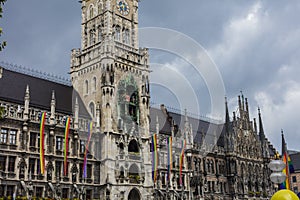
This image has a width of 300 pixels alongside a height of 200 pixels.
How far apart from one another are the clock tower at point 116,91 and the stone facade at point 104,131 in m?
0.15

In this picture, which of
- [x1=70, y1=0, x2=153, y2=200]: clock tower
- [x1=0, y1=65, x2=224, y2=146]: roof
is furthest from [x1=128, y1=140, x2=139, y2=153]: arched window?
[x1=0, y1=65, x2=224, y2=146]: roof

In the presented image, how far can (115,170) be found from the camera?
5491 centimetres

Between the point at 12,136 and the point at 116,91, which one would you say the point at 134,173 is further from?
the point at 12,136

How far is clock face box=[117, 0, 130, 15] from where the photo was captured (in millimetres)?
65000

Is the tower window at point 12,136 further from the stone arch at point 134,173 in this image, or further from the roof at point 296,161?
the roof at point 296,161

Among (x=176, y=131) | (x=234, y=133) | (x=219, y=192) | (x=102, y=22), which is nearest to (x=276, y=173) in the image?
(x=102, y=22)

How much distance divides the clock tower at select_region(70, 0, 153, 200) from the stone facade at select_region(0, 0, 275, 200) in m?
0.15

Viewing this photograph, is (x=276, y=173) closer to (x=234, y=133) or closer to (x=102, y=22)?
(x=102, y=22)

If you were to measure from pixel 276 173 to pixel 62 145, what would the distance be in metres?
36.7

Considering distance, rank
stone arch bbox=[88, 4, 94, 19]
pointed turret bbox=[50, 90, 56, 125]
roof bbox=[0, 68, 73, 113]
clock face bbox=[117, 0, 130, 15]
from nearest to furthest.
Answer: roof bbox=[0, 68, 73, 113] → pointed turret bbox=[50, 90, 56, 125] → clock face bbox=[117, 0, 130, 15] → stone arch bbox=[88, 4, 94, 19]

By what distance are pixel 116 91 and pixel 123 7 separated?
A: 1623cm

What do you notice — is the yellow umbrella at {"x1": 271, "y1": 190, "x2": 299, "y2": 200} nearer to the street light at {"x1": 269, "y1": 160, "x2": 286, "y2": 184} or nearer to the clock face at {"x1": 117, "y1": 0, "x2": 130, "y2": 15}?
the street light at {"x1": 269, "y1": 160, "x2": 286, "y2": 184}

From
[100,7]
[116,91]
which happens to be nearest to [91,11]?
[100,7]

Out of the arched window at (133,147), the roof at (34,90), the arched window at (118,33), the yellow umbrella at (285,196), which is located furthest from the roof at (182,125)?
the yellow umbrella at (285,196)
